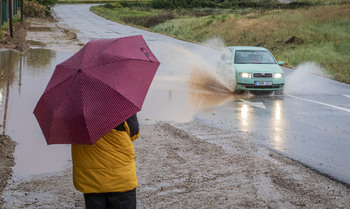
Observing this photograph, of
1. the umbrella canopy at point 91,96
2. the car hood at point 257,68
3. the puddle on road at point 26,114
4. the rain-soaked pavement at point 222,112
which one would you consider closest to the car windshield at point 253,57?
the car hood at point 257,68

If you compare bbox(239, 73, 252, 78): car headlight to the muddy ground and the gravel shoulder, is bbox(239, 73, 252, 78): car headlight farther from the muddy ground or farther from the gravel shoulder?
the gravel shoulder

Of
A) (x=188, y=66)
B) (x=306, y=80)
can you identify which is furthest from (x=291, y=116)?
(x=188, y=66)

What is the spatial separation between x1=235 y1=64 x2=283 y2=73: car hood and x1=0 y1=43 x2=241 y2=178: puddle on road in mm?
875

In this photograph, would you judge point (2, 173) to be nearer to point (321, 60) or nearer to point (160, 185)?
point (160, 185)

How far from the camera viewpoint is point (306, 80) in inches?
814

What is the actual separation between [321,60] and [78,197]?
2257 cm

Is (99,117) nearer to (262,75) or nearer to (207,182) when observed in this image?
(207,182)

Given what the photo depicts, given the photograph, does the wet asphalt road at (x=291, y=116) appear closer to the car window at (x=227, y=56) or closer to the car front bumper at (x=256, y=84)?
the car front bumper at (x=256, y=84)

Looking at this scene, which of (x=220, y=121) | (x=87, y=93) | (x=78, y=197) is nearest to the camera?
(x=87, y=93)

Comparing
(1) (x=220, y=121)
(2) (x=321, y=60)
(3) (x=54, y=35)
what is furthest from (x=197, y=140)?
(3) (x=54, y=35)

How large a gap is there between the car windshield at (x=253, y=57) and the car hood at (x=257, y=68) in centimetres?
38

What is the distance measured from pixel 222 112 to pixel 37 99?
186 inches

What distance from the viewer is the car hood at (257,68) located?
16.5 metres

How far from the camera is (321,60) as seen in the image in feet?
88.7
